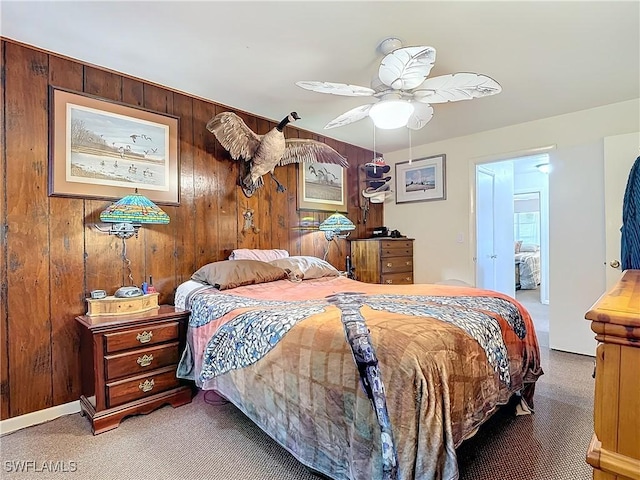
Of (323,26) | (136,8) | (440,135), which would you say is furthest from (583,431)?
(136,8)

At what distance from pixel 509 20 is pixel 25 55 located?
2980 millimetres

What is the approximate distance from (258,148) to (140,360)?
75.6 inches

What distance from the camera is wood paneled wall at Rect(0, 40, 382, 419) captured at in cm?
210

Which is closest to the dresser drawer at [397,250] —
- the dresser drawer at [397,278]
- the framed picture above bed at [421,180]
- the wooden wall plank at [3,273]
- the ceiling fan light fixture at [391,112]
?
the dresser drawer at [397,278]

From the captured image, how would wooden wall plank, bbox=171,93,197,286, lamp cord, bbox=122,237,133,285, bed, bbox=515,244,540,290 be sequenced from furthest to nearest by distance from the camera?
bed, bbox=515,244,540,290
wooden wall plank, bbox=171,93,197,286
lamp cord, bbox=122,237,133,285

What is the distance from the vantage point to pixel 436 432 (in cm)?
121

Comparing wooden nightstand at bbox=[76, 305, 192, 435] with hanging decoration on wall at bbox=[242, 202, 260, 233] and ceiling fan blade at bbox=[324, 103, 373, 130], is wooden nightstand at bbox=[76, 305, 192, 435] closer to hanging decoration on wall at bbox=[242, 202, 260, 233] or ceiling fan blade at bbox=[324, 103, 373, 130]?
hanging decoration on wall at bbox=[242, 202, 260, 233]

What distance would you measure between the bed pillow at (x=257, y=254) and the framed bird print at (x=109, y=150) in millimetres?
677

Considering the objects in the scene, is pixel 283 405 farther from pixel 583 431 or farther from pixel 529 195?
pixel 529 195

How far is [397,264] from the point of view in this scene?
14.2 ft

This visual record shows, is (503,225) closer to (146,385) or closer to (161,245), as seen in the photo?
(161,245)

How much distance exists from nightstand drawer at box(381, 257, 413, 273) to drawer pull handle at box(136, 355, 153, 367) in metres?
2.71

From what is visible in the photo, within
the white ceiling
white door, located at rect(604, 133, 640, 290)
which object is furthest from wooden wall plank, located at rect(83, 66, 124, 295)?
white door, located at rect(604, 133, 640, 290)

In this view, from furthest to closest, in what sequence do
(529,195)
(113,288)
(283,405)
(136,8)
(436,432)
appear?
(529,195), (113,288), (136,8), (283,405), (436,432)
